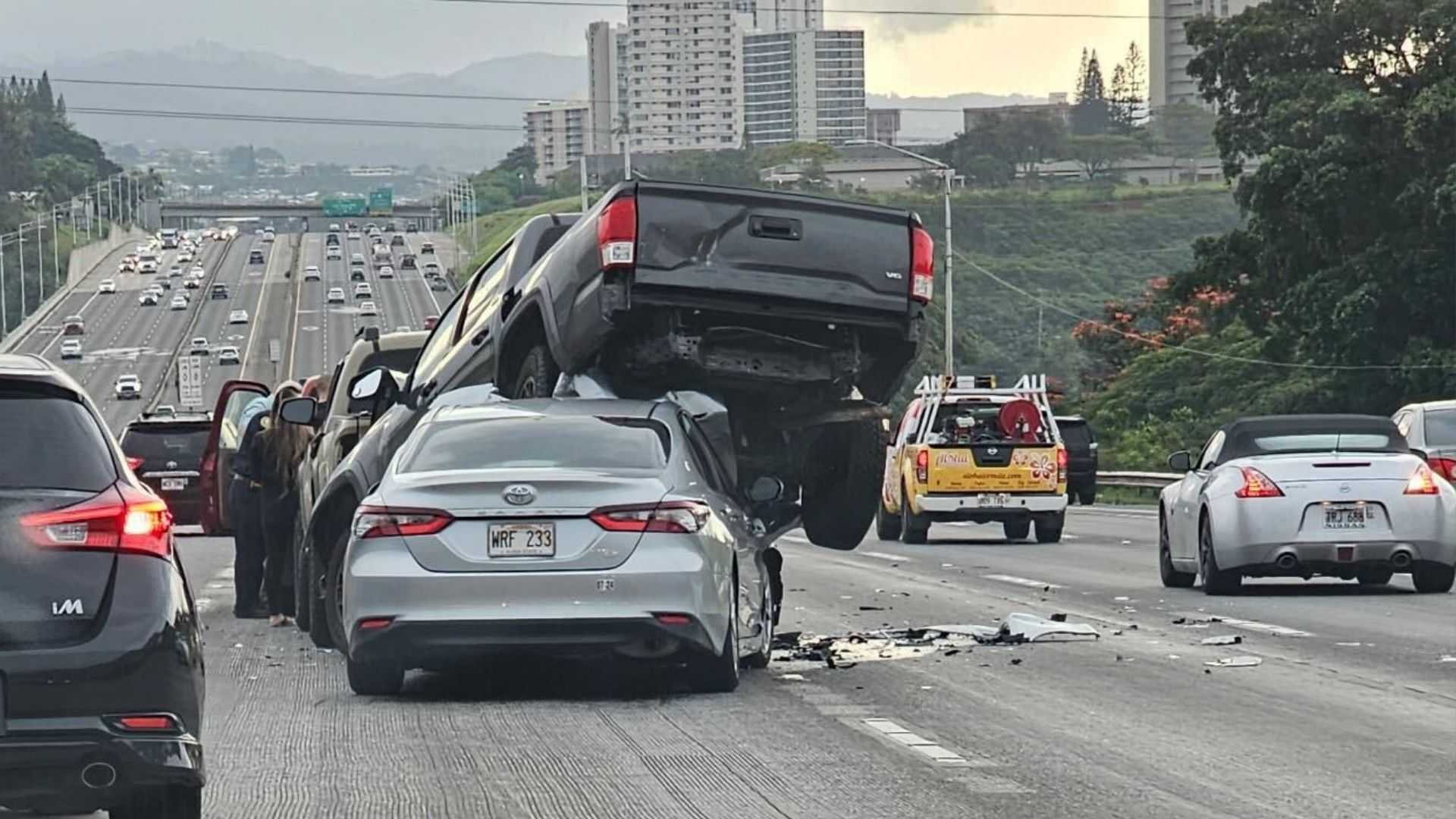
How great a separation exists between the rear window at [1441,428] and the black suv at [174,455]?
17029mm

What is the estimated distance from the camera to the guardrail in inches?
1909

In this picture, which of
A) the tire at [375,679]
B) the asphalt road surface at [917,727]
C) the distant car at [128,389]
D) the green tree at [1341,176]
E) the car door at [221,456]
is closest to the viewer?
the asphalt road surface at [917,727]

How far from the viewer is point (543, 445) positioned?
1320cm

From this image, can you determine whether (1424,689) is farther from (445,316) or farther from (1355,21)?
(1355,21)

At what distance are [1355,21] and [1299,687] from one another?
40.4 metres

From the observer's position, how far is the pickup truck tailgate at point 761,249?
52.0 ft

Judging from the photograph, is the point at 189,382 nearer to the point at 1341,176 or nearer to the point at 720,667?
the point at 1341,176

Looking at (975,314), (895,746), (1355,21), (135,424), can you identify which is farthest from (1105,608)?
(975,314)

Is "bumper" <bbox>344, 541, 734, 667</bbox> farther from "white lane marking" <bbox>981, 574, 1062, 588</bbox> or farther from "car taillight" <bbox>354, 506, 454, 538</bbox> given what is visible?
"white lane marking" <bbox>981, 574, 1062, 588</bbox>

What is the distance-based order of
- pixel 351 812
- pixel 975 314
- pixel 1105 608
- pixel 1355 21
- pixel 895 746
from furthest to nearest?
1. pixel 975 314
2. pixel 1355 21
3. pixel 1105 608
4. pixel 895 746
5. pixel 351 812

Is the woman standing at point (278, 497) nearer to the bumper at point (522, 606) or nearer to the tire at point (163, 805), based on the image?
the bumper at point (522, 606)

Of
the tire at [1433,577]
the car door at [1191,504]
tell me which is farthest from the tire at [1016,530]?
the tire at [1433,577]

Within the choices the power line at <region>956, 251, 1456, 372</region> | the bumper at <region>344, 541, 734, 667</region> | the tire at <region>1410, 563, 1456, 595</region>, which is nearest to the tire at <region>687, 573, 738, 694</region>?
the bumper at <region>344, 541, 734, 667</region>

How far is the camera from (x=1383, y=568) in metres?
20.2
